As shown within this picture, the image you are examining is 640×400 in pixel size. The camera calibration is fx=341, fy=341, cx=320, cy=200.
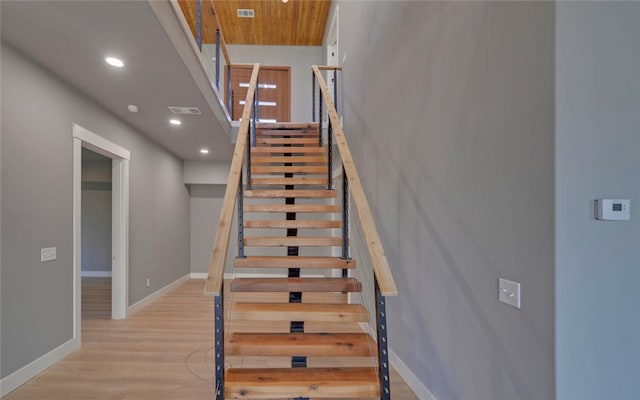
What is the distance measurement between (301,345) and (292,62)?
6.72 m

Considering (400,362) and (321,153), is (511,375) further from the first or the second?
(321,153)

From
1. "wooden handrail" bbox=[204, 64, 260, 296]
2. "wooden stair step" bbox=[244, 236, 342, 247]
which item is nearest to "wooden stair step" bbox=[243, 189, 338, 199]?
"wooden stair step" bbox=[244, 236, 342, 247]

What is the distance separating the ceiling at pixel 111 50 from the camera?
2064 millimetres

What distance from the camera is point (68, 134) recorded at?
3293 millimetres

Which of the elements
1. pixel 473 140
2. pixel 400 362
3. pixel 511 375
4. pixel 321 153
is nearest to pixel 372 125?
pixel 321 153

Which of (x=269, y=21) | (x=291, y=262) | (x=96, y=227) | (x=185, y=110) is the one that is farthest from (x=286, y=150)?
(x=96, y=227)

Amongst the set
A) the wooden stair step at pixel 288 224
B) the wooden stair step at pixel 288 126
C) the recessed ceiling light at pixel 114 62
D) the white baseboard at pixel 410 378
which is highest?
the wooden stair step at pixel 288 126

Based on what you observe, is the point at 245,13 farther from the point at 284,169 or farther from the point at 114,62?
the point at 114,62

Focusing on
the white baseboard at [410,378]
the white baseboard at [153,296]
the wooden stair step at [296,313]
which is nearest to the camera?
the wooden stair step at [296,313]

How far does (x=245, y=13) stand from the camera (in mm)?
6176
